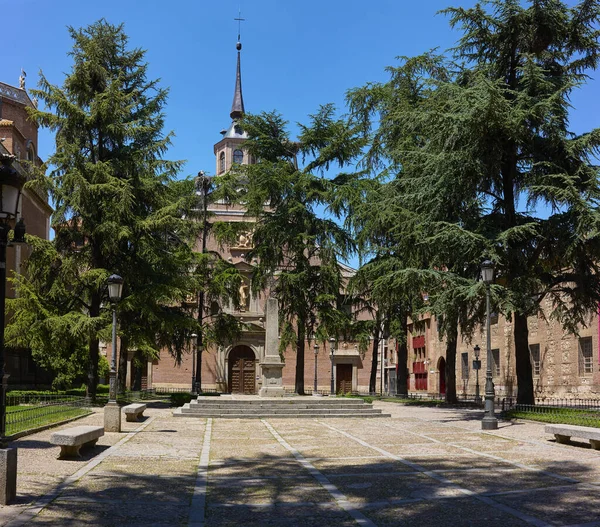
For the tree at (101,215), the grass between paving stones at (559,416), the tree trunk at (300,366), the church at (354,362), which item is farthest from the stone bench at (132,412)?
the church at (354,362)

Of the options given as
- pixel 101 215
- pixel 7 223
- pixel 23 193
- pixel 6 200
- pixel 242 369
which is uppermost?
pixel 23 193

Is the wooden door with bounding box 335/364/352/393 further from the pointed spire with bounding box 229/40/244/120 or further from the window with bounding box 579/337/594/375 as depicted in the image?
the pointed spire with bounding box 229/40/244/120

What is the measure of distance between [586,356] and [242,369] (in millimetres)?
25611

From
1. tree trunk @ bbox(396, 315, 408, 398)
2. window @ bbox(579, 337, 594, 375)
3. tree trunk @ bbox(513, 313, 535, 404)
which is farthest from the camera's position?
tree trunk @ bbox(396, 315, 408, 398)

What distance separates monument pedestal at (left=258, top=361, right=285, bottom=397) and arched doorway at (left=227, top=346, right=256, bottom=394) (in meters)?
23.3

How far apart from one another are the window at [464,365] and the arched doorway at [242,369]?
14563 millimetres

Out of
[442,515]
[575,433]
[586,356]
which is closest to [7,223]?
[442,515]

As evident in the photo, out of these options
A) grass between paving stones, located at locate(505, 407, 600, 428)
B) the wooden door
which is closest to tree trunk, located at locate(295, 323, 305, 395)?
grass between paving stones, located at locate(505, 407, 600, 428)

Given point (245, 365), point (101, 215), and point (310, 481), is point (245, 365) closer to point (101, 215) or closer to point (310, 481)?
point (101, 215)

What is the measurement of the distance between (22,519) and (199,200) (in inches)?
1212

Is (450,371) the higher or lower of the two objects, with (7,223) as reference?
lower

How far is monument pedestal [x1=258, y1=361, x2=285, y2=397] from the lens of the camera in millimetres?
26094

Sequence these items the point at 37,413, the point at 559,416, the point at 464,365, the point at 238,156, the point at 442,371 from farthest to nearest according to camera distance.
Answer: the point at 238,156, the point at 442,371, the point at 464,365, the point at 559,416, the point at 37,413

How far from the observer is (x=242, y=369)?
4994 cm
